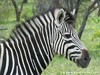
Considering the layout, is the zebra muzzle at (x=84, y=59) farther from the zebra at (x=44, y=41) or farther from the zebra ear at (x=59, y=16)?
the zebra ear at (x=59, y=16)

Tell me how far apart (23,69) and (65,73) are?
8190mm

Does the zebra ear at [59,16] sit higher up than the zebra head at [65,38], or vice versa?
the zebra ear at [59,16]

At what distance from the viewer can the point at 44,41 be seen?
256 inches

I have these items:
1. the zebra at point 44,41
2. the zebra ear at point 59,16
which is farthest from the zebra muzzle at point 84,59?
the zebra ear at point 59,16

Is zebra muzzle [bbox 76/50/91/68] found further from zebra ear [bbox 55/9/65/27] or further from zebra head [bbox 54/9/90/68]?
zebra ear [bbox 55/9/65/27]

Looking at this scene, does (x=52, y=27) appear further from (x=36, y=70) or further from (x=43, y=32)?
(x=36, y=70)

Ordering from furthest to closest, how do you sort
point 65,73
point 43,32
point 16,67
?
point 65,73 → point 43,32 → point 16,67

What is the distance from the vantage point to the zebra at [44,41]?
247 inches

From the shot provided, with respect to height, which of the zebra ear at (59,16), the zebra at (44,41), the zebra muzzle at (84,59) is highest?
the zebra ear at (59,16)

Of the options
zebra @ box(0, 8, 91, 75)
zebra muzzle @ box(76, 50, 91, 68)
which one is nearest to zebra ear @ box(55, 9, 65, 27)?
zebra @ box(0, 8, 91, 75)

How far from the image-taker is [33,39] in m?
6.41

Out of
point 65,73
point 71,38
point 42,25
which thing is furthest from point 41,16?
point 65,73

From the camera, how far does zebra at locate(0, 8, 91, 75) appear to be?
20.6 ft

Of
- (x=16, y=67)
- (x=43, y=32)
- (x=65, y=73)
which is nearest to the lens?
(x=16, y=67)
